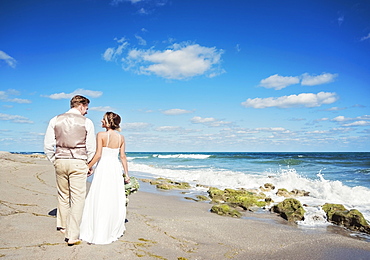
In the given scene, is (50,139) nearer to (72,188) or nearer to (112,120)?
(72,188)

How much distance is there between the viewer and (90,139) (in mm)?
4594

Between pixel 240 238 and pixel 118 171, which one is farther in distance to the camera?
pixel 240 238

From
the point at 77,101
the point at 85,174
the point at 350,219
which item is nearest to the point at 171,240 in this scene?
the point at 85,174

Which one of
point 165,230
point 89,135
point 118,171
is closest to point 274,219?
point 165,230

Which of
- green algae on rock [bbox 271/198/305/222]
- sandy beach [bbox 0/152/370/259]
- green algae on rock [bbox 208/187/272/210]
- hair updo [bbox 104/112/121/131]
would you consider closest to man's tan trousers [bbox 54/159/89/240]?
sandy beach [bbox 0/152/370/259]

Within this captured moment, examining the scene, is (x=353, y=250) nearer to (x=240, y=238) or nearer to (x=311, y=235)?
(x=311, y=235)

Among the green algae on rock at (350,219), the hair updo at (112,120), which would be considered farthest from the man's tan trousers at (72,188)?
the green algae on rock at (350,219)

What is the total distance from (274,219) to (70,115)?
265 inches

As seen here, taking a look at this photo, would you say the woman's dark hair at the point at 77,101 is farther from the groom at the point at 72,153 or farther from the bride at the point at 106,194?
the bride at the point at 106,194

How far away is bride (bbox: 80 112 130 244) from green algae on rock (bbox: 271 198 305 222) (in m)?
5.48

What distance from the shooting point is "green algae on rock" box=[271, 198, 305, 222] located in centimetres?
819

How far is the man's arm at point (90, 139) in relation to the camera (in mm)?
4543

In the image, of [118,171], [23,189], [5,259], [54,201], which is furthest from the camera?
[23,189]

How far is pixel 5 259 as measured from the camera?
3.69 metres
